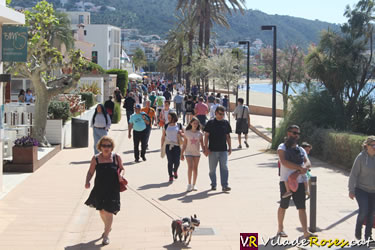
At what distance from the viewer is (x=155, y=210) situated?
9109 mm

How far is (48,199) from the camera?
9984 mm

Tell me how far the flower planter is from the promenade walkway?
37 cm

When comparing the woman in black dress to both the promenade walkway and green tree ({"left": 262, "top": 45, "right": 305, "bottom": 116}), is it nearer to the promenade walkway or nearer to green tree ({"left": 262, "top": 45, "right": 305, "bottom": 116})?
the promenade walkway

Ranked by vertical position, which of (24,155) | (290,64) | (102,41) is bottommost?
(24,155)

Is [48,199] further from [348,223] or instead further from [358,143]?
[358,143]

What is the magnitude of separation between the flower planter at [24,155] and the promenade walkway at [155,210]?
37 centimetres

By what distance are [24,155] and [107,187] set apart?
6.04 meters

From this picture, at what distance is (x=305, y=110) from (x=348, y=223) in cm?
937

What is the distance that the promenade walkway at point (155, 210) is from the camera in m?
7.46

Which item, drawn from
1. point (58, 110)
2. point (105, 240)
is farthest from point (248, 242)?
point (58, 110)

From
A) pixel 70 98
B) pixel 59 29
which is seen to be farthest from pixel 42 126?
pixel 59 29

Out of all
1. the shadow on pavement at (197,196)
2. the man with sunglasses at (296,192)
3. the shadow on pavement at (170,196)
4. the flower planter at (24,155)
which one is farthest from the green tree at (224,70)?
the man with sunglasses at (296,192)

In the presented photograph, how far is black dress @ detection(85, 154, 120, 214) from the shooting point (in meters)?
7.14

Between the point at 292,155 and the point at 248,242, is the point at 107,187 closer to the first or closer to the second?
the point at 248,242
